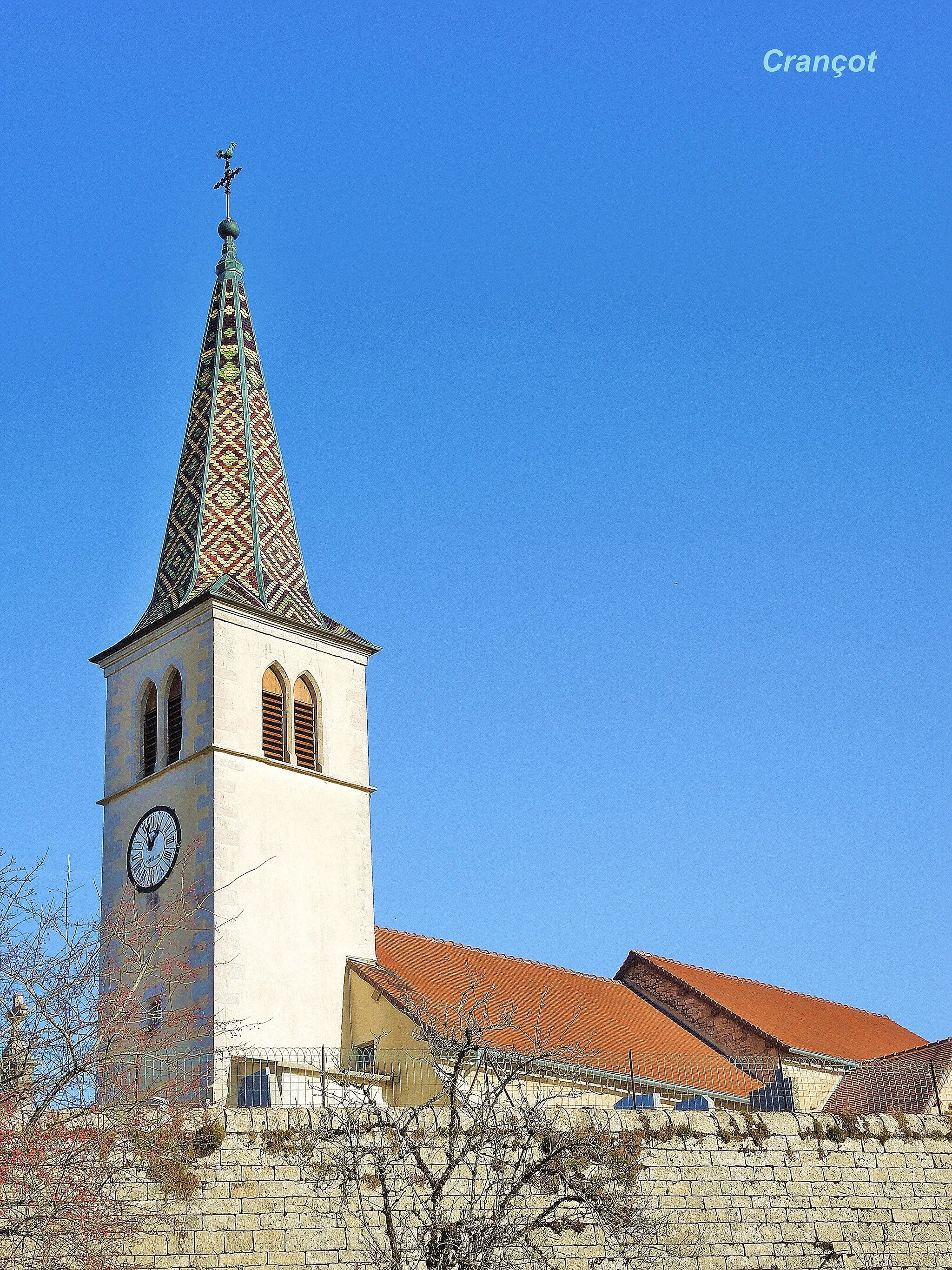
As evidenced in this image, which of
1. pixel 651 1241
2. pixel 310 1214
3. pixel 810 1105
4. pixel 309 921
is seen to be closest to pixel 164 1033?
pixel 309 921

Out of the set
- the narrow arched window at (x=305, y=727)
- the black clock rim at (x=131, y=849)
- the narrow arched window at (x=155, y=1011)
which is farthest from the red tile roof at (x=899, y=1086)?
the black clock rim at (x=131, y=849)

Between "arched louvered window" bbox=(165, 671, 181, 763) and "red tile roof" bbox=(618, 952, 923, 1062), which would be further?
"red tile roof" bbox=(618, 952, 923, 1062)

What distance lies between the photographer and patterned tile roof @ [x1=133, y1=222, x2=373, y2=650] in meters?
28.8

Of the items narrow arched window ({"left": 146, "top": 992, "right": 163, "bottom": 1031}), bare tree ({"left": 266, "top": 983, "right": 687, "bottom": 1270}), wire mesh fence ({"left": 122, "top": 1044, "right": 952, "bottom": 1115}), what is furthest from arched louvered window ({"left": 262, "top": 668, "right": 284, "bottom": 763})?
bare tree ({"left": 266, "top": 983, "right": 687, "bottom": 1270})

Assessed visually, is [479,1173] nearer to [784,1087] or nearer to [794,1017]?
[784,1087]

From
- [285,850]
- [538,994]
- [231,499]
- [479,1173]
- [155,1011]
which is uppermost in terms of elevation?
[231,499]

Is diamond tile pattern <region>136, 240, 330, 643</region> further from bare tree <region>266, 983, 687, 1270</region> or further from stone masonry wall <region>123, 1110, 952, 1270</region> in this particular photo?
stone masonry wall <region>123, 1110, 952, 1270</region>

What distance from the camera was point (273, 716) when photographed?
27844 mm

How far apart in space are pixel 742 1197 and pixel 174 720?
41.9ft

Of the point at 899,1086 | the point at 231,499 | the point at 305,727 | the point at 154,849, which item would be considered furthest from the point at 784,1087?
the point at 231,499

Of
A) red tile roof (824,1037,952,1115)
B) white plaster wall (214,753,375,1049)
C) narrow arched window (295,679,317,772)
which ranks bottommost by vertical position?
red tile roof (824,1037,952,1115)

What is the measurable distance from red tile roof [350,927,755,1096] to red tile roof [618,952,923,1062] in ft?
4.42

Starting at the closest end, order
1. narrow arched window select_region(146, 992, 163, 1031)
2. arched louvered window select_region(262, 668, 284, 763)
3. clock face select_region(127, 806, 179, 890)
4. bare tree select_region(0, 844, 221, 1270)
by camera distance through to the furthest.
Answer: bare tree select_region(0, 844, 221, 1270), narrow arched window select_region(146, 992, 163, 1031), clock face select_region(127, 806, 179, 890), arched louvered window select_region(262, 668, 284, 763)

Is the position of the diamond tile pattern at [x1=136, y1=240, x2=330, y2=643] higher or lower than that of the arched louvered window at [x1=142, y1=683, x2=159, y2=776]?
higher
